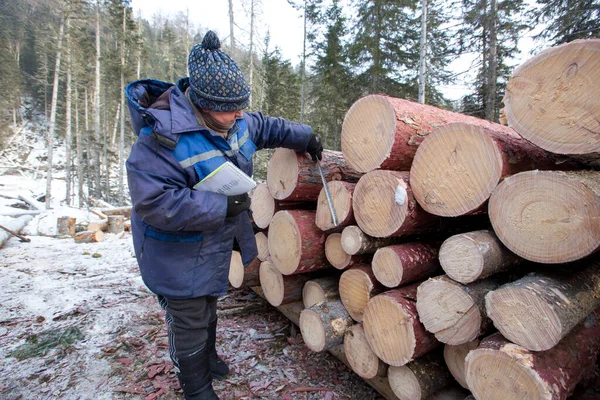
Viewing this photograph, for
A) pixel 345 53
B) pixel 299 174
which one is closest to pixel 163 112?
pixel 299 174

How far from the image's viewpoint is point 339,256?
7.79 ft

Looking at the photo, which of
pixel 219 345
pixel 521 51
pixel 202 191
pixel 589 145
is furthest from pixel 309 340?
pixel 521 51

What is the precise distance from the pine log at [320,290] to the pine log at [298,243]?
0.14 metres

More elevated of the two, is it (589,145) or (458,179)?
(589,145)

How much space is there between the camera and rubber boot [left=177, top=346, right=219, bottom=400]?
2033mm

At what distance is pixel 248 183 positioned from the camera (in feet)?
6.37

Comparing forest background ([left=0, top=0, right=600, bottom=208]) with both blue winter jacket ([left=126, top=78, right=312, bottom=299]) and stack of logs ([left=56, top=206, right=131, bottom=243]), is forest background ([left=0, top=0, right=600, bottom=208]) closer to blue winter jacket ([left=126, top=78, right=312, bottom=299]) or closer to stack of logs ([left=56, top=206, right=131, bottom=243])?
stack of logs ([left=56, top=206, right=131, bottom=243])

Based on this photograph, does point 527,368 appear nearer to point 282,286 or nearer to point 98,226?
point 282,286

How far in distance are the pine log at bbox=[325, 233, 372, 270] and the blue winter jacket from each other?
73 cm

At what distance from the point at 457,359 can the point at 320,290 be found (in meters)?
1.08

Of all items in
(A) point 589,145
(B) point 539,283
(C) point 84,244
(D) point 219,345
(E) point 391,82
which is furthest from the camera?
(E) point 391,82

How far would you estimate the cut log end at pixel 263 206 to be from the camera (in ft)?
9.66

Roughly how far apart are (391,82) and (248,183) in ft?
42.8

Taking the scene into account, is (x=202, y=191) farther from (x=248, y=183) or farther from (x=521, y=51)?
(x=521, y=51)
